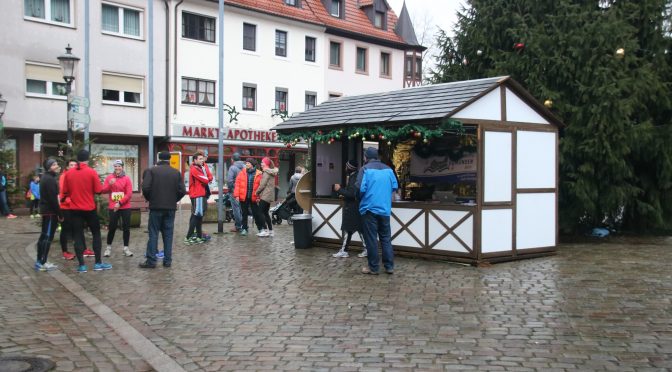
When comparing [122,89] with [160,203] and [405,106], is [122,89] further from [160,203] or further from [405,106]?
[405,106]

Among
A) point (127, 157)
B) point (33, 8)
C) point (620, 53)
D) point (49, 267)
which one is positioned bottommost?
point (49, 267)

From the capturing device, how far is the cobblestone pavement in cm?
560

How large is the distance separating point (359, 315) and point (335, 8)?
34.9 meters

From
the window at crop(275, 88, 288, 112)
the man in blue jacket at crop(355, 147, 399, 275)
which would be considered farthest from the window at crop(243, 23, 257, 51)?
the man in blue jacket at crop(355, 147, 399, 275)

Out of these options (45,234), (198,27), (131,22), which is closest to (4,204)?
(131,22)

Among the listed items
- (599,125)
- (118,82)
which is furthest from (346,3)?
(599,125)

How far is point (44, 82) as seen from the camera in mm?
26766

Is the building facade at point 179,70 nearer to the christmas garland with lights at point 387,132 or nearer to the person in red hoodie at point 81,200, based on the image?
the christmas garland with lights at point 387,132

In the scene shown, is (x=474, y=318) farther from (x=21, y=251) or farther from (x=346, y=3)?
(x=346, y=3)

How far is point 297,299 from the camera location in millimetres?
7965

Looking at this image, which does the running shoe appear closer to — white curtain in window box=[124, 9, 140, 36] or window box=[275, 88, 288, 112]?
white curtain in window box=[124, 9, 140, 36]

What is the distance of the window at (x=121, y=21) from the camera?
28.5 meters

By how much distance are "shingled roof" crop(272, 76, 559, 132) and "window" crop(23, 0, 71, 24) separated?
17.3 metres

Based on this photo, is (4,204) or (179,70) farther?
(179,70)
